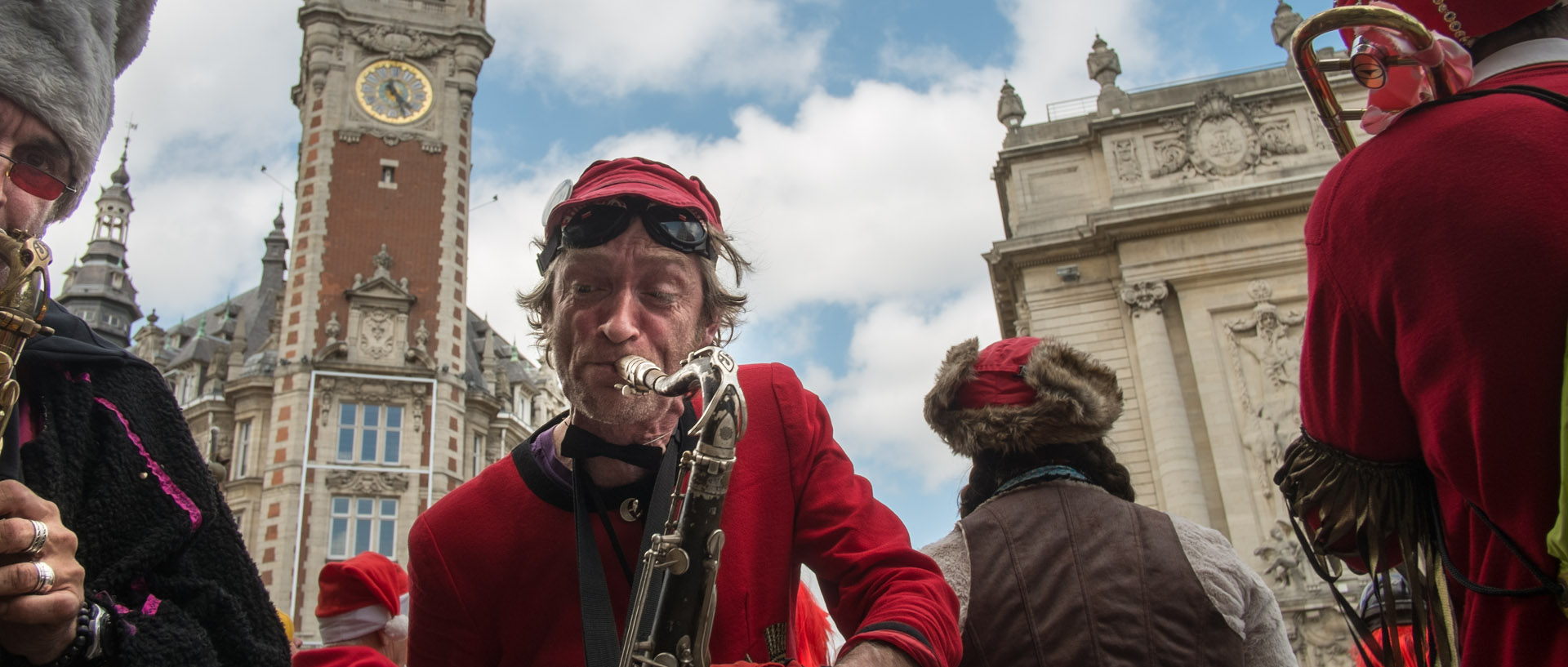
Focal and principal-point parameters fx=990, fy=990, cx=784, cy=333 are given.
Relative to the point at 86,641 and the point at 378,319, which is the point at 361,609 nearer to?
the point at 86,641

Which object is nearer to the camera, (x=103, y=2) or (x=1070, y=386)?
(x=103, y=2)

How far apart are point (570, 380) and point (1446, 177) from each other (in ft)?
5.94

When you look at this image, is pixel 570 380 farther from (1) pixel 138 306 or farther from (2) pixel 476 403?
(1) pixel 138 306

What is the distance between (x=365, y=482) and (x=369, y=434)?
4.48 ft

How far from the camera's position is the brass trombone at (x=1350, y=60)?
1859 millimetres

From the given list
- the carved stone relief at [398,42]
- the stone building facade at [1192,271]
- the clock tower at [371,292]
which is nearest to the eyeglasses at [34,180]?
the stone building facade at [1192,271]

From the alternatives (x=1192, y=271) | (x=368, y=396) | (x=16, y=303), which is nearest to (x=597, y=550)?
(x=16, y=303)

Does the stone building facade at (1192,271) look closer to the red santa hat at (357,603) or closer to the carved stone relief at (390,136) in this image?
the red santa hat at (357,603)

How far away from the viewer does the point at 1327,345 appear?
1959 mm

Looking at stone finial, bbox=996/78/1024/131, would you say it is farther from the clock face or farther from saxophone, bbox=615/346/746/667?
saxophone, bbox=615/346/746/667

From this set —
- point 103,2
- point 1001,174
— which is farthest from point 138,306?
point 103,2

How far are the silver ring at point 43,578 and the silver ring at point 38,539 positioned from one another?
2 cm

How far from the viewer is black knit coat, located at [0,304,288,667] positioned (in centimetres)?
182

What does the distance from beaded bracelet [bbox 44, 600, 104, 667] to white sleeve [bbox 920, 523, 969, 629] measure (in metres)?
2.10
